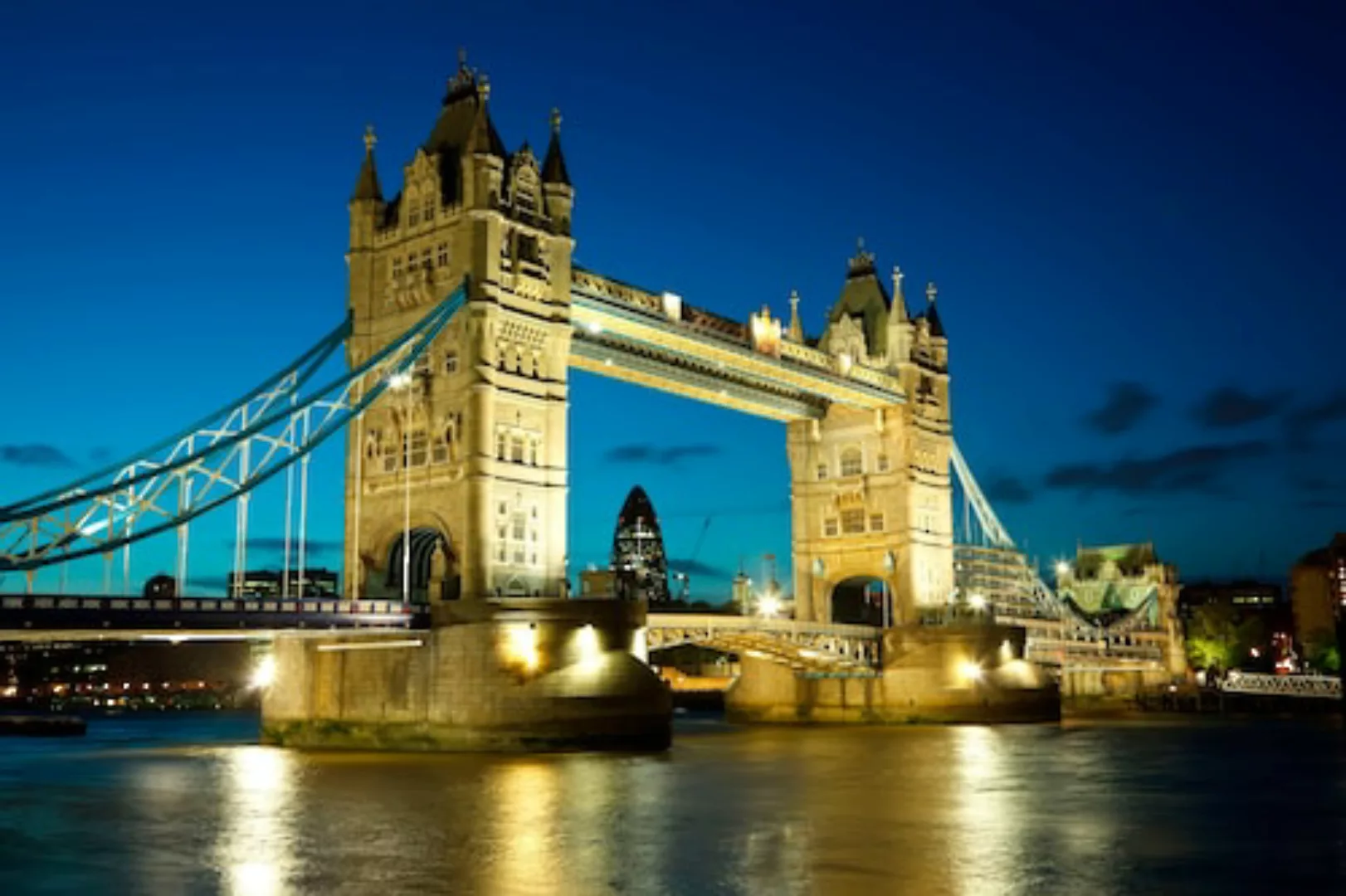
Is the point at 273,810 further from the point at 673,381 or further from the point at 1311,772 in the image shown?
the point at 673,381

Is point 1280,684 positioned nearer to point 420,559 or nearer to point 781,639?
point 781,639

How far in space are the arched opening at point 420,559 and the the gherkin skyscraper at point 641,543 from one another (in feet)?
295

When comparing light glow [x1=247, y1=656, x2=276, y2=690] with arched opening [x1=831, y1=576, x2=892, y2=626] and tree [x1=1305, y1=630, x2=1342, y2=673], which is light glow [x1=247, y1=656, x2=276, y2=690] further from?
tree [x1=1305, y1=630, x2=1342, y2=673]

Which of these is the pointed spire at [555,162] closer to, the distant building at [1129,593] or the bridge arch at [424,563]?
the bridge arch at [424,563]

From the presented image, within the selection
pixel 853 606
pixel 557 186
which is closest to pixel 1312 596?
pixel 853 606

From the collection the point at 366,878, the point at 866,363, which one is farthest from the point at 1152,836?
the point at 866,363

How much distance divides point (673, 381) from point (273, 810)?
3683cm

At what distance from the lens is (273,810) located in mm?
29531

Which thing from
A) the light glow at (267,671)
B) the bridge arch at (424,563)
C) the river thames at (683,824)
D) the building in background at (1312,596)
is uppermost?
the building in background at (1312,596)

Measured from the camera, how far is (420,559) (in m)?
55.2

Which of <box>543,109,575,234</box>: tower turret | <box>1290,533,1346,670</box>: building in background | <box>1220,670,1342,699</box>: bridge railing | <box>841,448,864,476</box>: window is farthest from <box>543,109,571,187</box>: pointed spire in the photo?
<box>1290,533,1346,670</box>: building in background

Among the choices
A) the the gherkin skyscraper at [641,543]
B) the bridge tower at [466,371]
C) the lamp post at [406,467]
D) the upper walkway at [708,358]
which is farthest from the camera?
the the gherkin skyscraper at [641,543]

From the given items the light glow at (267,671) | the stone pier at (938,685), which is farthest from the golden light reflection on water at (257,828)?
the stone pier at (938,685)

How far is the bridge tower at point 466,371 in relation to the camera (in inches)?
1976
